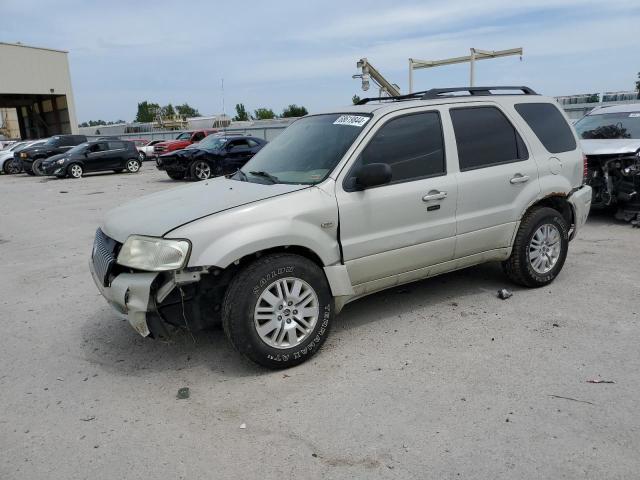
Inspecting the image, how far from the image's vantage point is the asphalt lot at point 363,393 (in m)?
2.84

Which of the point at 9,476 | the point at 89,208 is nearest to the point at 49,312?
the point at 9,476

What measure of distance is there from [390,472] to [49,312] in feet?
13.2

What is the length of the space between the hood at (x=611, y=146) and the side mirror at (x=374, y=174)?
5.06 meters

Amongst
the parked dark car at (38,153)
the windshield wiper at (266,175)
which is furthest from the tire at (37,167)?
the windshield wiper at (266,175)

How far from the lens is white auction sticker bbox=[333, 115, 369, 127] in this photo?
4346 millimetres

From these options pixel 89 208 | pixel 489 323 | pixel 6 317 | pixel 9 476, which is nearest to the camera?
pixel 9 476

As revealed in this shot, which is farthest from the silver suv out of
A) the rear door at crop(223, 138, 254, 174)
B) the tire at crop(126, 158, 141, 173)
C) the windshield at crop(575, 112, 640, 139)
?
the tire at crop(126, 158, 141, 173)

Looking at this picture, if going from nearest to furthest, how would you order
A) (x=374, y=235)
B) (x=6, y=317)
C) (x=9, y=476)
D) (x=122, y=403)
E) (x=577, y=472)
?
(x=577, y=472) < (x=9, y=476) < (x=122, y=403) < (x=374, y=235) < (x=6, y=317)

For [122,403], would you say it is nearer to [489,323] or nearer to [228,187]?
[228,187]

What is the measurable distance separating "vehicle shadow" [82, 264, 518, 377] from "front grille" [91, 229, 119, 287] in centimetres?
44

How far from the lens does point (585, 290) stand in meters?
5.28

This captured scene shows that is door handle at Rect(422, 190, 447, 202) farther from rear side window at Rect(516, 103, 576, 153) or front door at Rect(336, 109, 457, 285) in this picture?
rear side window at Rect(516, 103, 576, 153)

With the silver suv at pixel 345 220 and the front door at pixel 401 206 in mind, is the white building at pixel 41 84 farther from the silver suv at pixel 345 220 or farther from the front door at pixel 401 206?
the front door at pixel 401 206

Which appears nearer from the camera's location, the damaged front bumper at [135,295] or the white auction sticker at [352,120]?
the damaged front bumper at [135,295]
